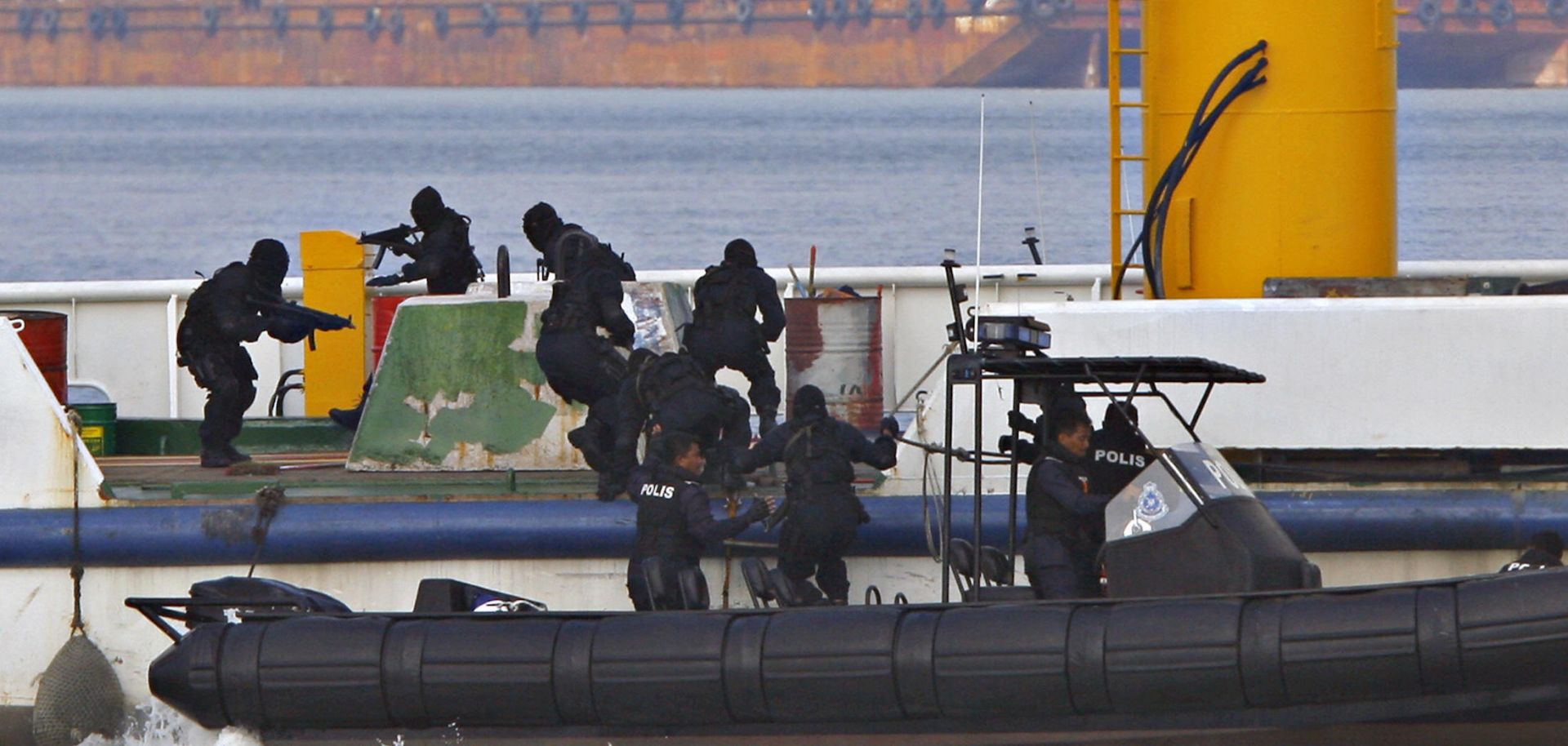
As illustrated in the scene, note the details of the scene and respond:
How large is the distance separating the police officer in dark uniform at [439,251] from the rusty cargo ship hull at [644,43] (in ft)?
251

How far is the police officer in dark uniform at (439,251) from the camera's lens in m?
9.46

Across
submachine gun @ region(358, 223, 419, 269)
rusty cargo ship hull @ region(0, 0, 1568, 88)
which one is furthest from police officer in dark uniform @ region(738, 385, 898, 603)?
rusty cargo ship hull @ region(0, 0, 1568, 88)

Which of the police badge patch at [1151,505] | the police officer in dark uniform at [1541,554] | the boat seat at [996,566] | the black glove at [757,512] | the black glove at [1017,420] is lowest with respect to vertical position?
the boat seat at [996,566]

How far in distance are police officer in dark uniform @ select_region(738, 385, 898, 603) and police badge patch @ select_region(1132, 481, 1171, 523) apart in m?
1.17

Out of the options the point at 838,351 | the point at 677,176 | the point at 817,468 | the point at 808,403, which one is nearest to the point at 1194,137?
the point at 808,403

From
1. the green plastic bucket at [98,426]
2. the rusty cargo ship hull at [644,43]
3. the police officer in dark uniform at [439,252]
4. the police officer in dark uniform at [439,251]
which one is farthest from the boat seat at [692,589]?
the rusty cargo ship hull at [644,43]

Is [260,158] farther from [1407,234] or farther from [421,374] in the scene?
[421,374]

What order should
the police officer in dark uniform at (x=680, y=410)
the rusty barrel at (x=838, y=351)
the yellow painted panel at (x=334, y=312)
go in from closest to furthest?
the police officer in dark uniform at (x=680, y=410)
the rusty barrel at (x=838, y=351)
the yellow painted panel at (x=334, y=312)

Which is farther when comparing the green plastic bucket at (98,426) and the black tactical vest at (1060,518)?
the green plastic bucket at (98,426)

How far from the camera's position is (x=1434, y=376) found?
744 centimetres

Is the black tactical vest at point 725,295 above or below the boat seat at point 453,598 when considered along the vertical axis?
above

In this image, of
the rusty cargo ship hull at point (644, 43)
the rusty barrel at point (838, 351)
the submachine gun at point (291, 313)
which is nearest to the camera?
the submachine gun at point (291, 313)

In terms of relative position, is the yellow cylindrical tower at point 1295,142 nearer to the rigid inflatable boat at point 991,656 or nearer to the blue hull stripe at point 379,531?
the blue hull stripe at point 379,531

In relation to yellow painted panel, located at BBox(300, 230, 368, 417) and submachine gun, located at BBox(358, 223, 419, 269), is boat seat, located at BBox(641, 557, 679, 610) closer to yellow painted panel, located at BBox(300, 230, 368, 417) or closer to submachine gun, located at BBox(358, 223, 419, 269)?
submachine gun, located at BBox(358, 223, 419, 269)
